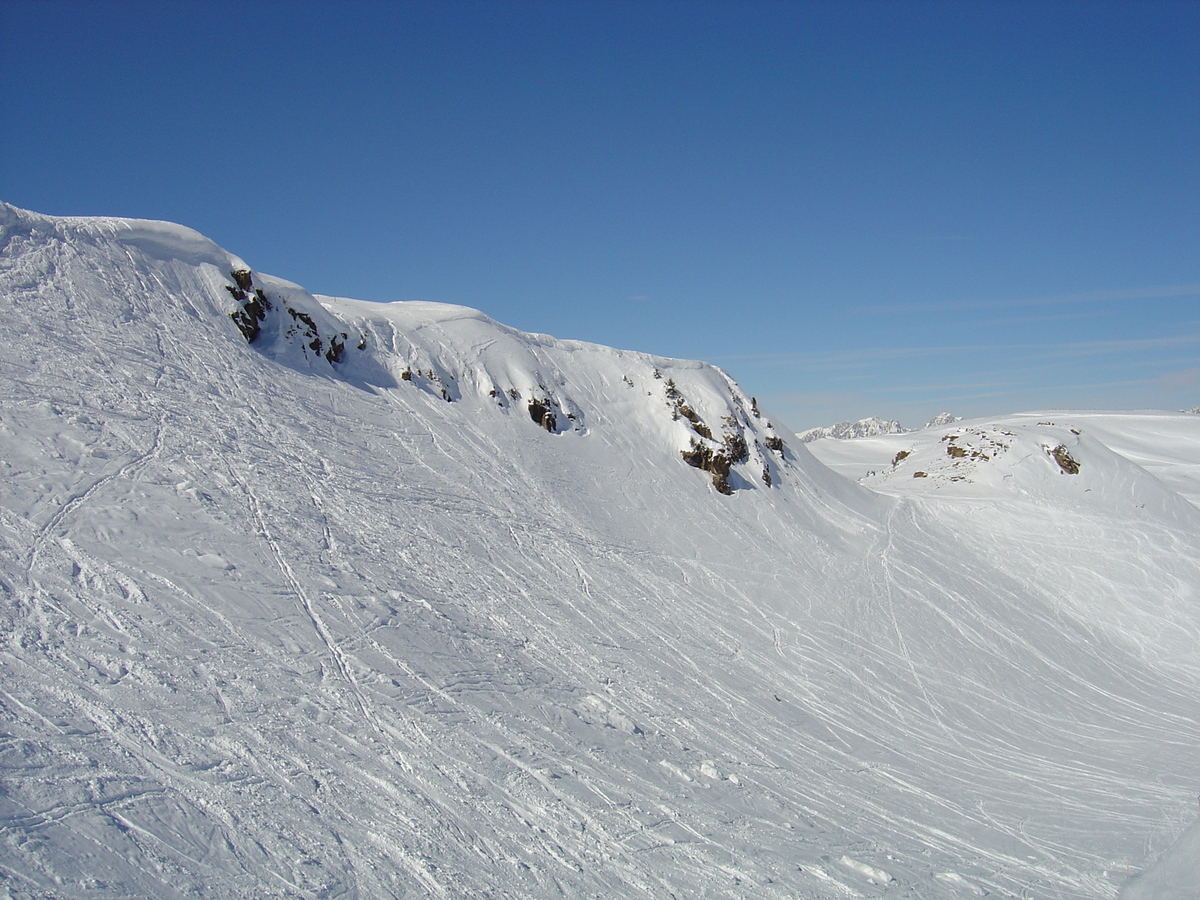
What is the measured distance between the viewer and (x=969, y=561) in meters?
22.3

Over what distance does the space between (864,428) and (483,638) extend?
6748 centimetres

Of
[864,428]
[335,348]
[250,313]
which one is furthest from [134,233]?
[864,428]

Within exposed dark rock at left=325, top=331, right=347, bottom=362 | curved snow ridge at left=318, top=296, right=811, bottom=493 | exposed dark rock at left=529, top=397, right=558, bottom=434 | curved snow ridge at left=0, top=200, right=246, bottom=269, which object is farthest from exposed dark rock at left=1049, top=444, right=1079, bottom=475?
curved snow ridge at left=0, top=200, right=246, bottom=269

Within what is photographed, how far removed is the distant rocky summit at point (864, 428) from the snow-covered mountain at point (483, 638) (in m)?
46.3

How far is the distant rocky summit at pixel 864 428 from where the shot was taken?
225 feet

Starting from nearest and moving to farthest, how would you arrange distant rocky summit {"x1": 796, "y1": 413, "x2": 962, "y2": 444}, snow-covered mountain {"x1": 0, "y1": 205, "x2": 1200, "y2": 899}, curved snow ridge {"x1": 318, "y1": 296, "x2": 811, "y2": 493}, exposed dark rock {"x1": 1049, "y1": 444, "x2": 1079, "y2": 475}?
snow-covered mountain {"x1": 0, "y1": 205, "x2": 1200, "y2": 899} < curved snow ridge {"x1": 318, "y1": 296, "x2": 811, "y2": 493} < exposed dark rock {"x1": 1049, "y1": 444, "x2": 1079, "y2": 475} < distant rocky summit {"x1": 796, "y1": 413, "x2": 962, "y2": 444}

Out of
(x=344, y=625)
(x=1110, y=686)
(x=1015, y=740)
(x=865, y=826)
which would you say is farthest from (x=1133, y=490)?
(x=344, y=625)

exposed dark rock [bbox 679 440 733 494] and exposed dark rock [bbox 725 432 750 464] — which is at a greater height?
exposed dark rock [bbox 725 432 750 464]

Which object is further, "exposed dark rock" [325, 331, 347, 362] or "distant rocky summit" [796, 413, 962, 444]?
"distant rocky summit" [796, 413, 962, 444]

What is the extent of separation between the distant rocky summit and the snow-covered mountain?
152ft

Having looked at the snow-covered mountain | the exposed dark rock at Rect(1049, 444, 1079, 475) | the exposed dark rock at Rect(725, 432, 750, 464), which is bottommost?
the snow-covered mountain

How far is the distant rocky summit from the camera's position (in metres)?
68.6


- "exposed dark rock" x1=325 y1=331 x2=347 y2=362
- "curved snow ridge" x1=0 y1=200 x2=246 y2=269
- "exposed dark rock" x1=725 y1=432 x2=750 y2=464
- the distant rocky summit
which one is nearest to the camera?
"curved snow ridge" x1=0 y1=200 x2=246 y2=269

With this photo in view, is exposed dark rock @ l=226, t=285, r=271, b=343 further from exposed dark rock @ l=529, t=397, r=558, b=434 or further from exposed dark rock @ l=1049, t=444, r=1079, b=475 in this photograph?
exposed dark rock @ l=1049, t=444, r=1079, b=475
